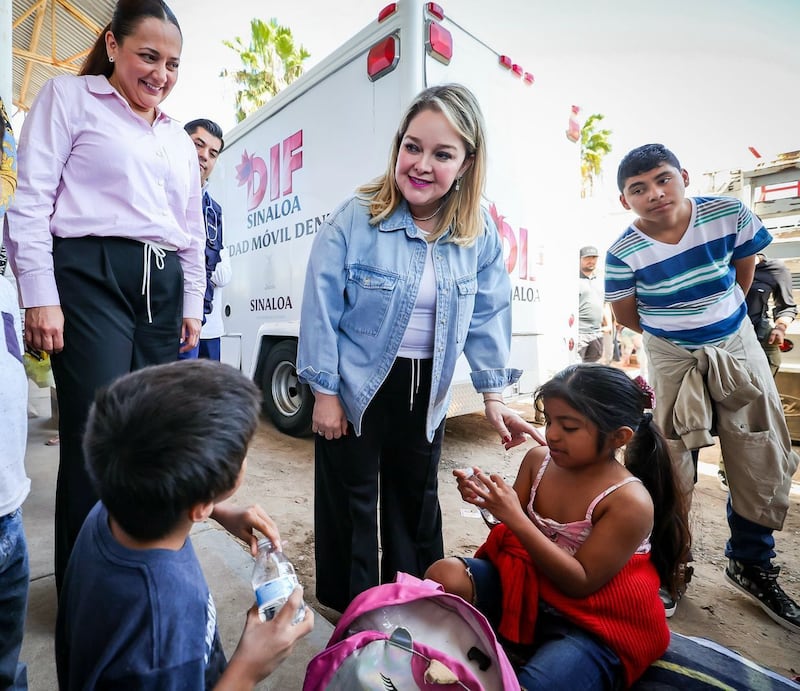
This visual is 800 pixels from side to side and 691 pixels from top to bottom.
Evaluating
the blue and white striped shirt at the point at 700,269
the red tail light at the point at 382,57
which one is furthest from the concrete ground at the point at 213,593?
the red tail light at the point at 382,57

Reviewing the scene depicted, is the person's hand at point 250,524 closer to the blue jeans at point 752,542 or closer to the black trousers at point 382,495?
the black trousers at point 382,495

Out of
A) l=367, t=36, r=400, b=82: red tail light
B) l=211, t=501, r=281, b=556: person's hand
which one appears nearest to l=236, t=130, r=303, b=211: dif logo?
l=367, t=36, r=400, b=82: red tail light

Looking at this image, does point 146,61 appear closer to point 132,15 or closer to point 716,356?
point 132,15

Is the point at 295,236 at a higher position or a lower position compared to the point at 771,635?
higher

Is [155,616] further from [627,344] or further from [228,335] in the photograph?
[627,344]

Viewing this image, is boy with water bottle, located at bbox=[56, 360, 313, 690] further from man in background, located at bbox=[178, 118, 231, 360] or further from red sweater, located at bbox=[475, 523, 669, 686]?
man in background, located at bbox=[178, 118, 231, 360]

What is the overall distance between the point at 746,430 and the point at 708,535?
1234 mm

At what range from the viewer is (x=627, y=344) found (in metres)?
13.6

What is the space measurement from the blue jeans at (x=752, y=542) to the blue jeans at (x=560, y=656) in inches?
47.4

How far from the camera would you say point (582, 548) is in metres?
1.30

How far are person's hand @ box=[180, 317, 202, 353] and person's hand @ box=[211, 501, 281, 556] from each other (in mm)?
1046

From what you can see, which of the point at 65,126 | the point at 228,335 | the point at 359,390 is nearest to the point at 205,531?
the point at 359,390

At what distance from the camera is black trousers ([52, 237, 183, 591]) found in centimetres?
145

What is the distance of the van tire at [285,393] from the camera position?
416 cm
